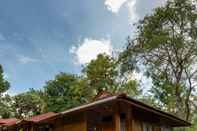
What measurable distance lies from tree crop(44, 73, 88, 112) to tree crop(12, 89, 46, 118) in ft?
4.12

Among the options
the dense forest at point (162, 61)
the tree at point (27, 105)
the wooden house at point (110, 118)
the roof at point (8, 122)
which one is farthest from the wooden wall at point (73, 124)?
the tree at point (27, 105)

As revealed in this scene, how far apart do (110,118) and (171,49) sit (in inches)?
490

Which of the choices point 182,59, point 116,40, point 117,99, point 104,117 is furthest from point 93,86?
point 117,99

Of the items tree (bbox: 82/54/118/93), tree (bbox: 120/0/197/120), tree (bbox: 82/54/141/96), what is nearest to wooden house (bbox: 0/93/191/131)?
tree (bbox: 120/0/197/120)

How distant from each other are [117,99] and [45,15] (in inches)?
502

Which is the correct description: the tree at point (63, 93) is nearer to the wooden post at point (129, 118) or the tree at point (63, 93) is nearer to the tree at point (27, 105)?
the tree at point (27, 105)

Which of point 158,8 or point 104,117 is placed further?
point 158,8

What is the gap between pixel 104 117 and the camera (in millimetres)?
13156

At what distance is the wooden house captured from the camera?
37.6 ft

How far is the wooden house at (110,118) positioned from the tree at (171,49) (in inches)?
323

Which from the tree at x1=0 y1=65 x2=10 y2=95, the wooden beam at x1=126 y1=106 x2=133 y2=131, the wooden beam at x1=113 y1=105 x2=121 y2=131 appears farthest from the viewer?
the tree at x1=0 y1=65 x2=10 y2=95

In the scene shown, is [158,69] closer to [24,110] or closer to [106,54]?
[106,54]

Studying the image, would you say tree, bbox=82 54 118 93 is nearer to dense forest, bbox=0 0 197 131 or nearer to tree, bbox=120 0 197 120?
dense forest, bbox=0 0 197 131

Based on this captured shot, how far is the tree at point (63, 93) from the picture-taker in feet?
118
